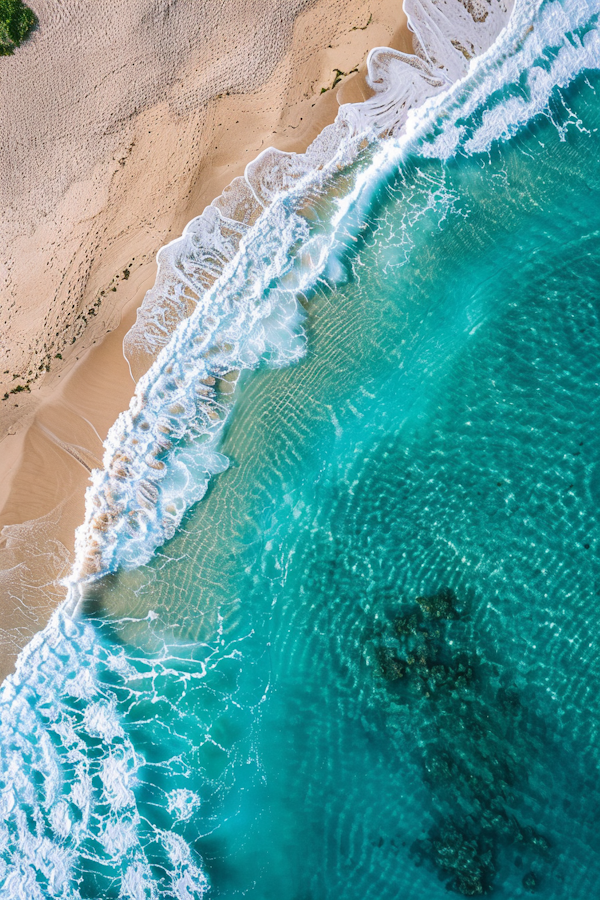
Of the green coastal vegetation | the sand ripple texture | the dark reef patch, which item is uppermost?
the green coastal vegetation

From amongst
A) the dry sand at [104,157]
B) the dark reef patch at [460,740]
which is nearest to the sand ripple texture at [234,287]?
the dry sand at [104,157]

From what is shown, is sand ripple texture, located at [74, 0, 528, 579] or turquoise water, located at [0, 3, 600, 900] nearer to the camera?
turquoise water, located at [0, 3, 600, 900]

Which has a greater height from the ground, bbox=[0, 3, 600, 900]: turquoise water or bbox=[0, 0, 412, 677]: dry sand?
bbox=[0, 0, 412, 677]: dry sand

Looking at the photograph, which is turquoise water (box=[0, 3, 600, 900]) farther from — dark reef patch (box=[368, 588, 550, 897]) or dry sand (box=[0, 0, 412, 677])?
dry sand (box=[0, 0, 412, 677])

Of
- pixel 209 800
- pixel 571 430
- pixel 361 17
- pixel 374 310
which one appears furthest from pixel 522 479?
pixel 361 17

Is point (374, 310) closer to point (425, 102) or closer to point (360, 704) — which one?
point (425, 102)

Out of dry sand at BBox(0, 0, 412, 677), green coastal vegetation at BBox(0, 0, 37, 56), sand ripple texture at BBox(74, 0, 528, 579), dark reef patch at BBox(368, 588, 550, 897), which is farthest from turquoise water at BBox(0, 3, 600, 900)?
green coastal vegetation at BBox(0, 0, 37, 56)

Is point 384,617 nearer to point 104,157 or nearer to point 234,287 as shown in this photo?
point 234,287
